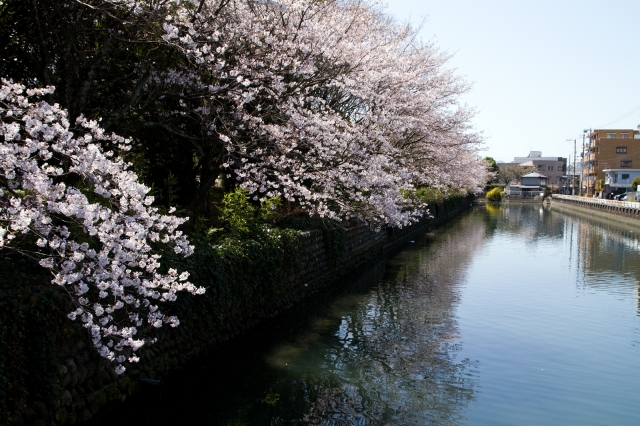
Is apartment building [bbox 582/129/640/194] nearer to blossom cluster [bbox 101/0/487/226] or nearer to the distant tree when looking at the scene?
the distant tree

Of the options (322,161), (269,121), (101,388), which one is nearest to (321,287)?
(322,161)

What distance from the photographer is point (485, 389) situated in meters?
8.07

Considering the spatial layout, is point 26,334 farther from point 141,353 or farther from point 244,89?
point 244,89

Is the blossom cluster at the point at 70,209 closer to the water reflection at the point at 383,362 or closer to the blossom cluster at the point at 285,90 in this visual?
the water reflection at the point at 383,362

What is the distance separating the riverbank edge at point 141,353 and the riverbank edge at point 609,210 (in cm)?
3342

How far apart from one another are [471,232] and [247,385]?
25.8m

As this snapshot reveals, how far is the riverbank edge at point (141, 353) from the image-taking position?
220 inches

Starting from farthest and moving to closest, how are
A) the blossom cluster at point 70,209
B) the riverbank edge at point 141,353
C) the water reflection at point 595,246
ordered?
1. the water reflection at point 595,246
2. the riverbank edge at point 141,353
3. the blossom cluster at point 70,209

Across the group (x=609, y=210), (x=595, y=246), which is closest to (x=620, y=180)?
(x=609, y=210)

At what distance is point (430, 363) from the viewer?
355 inches

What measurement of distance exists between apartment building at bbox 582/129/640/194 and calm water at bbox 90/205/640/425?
72182 millimetres

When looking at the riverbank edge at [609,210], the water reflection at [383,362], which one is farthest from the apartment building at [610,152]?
the water reflection at [383,362]

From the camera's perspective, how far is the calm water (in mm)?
7215

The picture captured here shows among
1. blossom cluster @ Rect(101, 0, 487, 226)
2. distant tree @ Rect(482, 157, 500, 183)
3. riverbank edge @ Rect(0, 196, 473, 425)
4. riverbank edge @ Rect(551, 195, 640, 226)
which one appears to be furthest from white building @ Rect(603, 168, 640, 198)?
riverbank edge @ Rect(0, 196, 473, 425)
